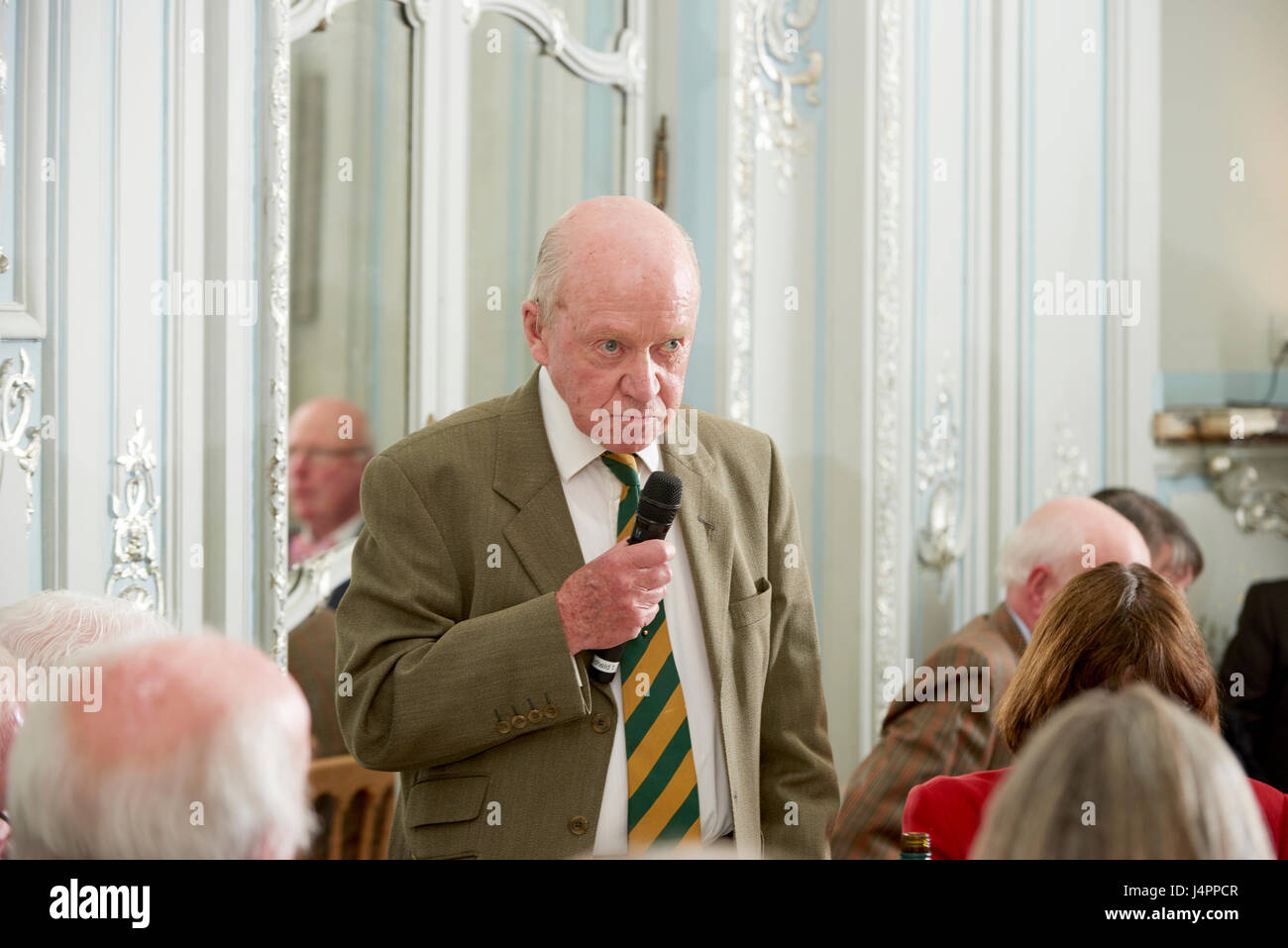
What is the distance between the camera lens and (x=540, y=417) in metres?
1.92

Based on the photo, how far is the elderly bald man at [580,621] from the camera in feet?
5.71

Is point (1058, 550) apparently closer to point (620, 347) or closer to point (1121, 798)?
point (620, 347)

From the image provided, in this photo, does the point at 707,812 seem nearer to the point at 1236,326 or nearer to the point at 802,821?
the point at 802,821

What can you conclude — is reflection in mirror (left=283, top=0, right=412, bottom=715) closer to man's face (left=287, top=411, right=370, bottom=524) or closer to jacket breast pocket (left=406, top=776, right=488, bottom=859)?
man's face (left=287, top=411, right=370, bottom=524)

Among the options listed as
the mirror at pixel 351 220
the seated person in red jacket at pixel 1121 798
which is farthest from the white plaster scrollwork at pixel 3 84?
the seated person in red jacket at pixel 1121 798

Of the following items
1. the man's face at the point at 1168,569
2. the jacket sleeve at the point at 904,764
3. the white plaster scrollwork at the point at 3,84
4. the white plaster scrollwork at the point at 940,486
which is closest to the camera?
the white plaster scrollwork at the point at 3,84

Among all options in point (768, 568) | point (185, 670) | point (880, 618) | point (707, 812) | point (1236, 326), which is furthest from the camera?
point (1236, 326)

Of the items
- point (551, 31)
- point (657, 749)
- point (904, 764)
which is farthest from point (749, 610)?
point (551, 31)

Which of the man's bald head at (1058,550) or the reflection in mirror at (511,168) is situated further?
the reflection in mirror at (511,168)

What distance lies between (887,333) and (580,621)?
2.28m

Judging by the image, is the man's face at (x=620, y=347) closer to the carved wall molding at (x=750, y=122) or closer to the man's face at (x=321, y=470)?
the man's face at (x=321, y=470)

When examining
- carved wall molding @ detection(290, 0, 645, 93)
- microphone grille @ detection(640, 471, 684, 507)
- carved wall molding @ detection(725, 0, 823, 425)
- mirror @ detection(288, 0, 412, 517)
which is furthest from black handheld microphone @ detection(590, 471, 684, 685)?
carved wall molding @ detection(725, 0, 823, 425)
